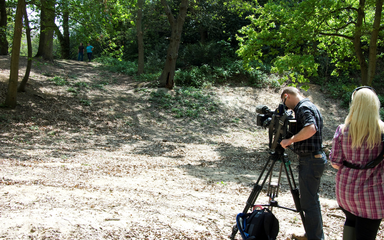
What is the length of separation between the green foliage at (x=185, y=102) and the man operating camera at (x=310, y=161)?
1083 cm

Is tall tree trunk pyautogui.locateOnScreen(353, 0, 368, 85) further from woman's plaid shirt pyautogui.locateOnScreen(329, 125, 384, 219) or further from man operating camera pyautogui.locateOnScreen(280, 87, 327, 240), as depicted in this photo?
woman's plaid shirt pyautogui.locateOnScreen(329, 125, 384, 219)

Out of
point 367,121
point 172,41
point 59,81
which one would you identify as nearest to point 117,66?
point 59,81

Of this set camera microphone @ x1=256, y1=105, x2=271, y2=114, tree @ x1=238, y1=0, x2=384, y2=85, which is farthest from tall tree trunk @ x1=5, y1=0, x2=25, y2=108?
camera microphone @ x1=256, y1=105, x2=271, y2=114

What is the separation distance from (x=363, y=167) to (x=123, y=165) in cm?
576

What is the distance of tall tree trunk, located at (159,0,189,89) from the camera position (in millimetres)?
15711

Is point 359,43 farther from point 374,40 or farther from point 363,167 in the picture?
point 363,167

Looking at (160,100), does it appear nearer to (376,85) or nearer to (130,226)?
(130,226)

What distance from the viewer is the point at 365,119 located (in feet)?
8.11

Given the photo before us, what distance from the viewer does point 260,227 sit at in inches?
128

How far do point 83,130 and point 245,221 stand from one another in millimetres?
9009

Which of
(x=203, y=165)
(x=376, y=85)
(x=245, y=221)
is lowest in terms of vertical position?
(x=203, y=165)

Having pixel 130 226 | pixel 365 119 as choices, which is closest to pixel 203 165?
pixel 130 226

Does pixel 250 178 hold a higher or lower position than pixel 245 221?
lower

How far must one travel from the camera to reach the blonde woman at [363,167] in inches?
96.8
